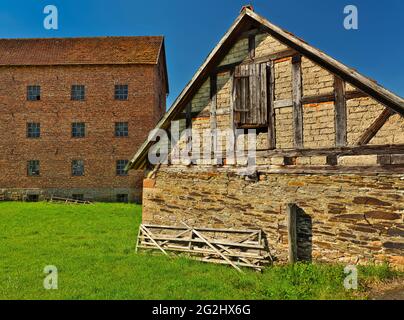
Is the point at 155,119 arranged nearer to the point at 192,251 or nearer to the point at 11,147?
the point at 11,147

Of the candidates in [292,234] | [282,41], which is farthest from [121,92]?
[292,234]

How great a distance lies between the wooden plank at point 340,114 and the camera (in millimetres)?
7285

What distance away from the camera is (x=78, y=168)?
77.2 ft

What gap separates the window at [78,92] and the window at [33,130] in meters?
3.50

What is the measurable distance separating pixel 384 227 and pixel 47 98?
79.7 ft

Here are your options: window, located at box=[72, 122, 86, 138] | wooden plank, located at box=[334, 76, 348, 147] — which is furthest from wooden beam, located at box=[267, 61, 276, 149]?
window, located at box=[72, 122, 86, 138]

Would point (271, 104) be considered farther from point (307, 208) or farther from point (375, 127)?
point (307, 208)

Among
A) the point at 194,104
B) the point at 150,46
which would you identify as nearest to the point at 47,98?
the point at 150,46

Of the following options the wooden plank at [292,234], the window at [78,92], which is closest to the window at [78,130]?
the window at [78,92]

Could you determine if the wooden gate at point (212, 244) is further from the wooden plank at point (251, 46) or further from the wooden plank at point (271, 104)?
the wooden plank at point (251, 46)

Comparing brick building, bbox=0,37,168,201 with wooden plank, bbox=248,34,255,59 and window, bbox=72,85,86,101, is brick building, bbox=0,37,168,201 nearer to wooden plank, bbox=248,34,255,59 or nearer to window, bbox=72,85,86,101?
window, bbox=72,85,86,101

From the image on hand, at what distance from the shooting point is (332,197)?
7.43 metres

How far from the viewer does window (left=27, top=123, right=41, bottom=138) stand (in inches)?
939

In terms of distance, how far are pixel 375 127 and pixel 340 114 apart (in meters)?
0.82
